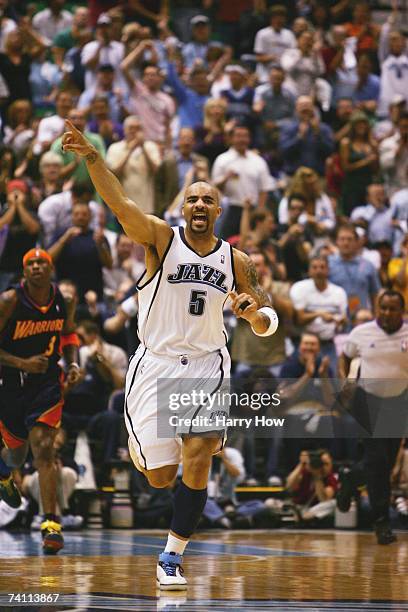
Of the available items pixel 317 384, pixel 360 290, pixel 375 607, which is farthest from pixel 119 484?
pixel 375 607

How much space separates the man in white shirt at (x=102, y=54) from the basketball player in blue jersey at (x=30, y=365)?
885 centimetres

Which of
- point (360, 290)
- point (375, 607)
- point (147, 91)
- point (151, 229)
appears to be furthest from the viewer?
point (147, 91)

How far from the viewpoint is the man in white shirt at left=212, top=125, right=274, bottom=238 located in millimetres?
18406

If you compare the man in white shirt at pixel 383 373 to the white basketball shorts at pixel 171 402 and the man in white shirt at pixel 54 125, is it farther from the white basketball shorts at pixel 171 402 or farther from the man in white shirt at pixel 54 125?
the man in white shirt at pixel 54 125

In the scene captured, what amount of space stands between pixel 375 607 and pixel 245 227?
10674mm

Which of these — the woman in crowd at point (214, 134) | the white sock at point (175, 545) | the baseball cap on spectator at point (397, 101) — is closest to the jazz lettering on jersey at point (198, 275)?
the white sock at point (175, 545)

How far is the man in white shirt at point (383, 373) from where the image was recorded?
1328cm

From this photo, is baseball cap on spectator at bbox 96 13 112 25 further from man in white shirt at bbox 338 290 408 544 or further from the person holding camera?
man in white shirt at bbox 338 290 408 544

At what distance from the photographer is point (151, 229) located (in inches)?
359

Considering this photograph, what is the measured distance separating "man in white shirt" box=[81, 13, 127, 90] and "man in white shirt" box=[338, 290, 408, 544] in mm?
8383

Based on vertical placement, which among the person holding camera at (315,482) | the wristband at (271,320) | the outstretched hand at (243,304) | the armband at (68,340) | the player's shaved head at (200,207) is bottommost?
the person holding camera at (315,482)

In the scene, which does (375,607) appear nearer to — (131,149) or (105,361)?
(105,361)

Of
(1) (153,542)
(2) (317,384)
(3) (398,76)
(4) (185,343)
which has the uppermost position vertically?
(3) (398,76)

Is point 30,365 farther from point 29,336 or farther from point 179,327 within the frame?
point 179,327
